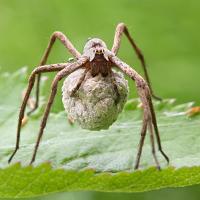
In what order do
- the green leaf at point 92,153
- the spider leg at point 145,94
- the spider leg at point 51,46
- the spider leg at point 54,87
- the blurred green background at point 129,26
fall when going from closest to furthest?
the green leaf at point 92,153 < the spider leg at point 145,94 < the spider leg at point 54,87 < the spider leg at point 51,46 < the blurred green background at point 129,26

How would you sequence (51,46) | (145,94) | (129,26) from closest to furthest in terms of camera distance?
(145,94)
(51,46)
(129,26)

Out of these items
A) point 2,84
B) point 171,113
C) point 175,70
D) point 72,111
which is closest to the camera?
point 72,111

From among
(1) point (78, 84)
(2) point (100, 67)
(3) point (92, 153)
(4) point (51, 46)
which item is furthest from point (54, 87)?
(4) point (51, 46)

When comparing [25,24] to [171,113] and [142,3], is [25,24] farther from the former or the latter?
[171,113]

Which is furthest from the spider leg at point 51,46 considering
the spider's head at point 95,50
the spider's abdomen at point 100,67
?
the spider's abdomen at point 100,67

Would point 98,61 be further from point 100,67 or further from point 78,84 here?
point 78,84

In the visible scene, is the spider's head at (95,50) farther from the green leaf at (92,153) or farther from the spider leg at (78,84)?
the green leaf at (92,153)

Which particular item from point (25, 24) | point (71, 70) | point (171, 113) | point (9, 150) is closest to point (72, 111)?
point (71, 70)
